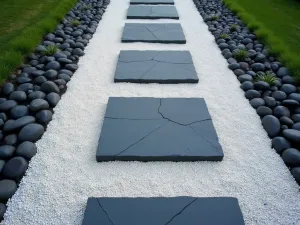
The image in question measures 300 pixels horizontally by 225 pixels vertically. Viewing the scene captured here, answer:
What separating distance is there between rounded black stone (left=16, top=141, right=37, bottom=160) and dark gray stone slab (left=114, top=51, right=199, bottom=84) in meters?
1.26

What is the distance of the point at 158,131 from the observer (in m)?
2.40

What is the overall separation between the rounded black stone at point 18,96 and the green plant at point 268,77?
2522 millimetres

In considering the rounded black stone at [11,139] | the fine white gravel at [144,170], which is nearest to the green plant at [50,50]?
the fine white gravel at [144,170]

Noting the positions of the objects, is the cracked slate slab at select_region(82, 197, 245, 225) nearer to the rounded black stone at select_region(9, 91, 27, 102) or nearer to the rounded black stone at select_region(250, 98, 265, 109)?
the rounded black stone at select_region(250, 98, 265, 109)

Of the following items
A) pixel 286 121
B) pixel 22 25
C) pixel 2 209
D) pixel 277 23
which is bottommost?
pixel 2 209

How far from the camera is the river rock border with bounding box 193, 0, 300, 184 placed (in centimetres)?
230

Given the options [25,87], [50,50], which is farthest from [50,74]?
[50,50]

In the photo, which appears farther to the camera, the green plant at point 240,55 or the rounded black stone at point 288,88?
the green plant at point 240,55

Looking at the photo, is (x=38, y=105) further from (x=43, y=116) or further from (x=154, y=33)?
(x=154, y=33)

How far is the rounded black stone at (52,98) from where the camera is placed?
108 inches

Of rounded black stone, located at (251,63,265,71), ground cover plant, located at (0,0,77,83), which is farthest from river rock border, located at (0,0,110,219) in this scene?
rounded black stone, located at (251,63,265,71)

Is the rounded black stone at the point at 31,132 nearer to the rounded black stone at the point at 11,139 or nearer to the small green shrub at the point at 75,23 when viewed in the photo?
the rounded black stone at the point at 11,139

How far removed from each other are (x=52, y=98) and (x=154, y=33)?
218 centimetres

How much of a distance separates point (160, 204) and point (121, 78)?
67.8 inches
